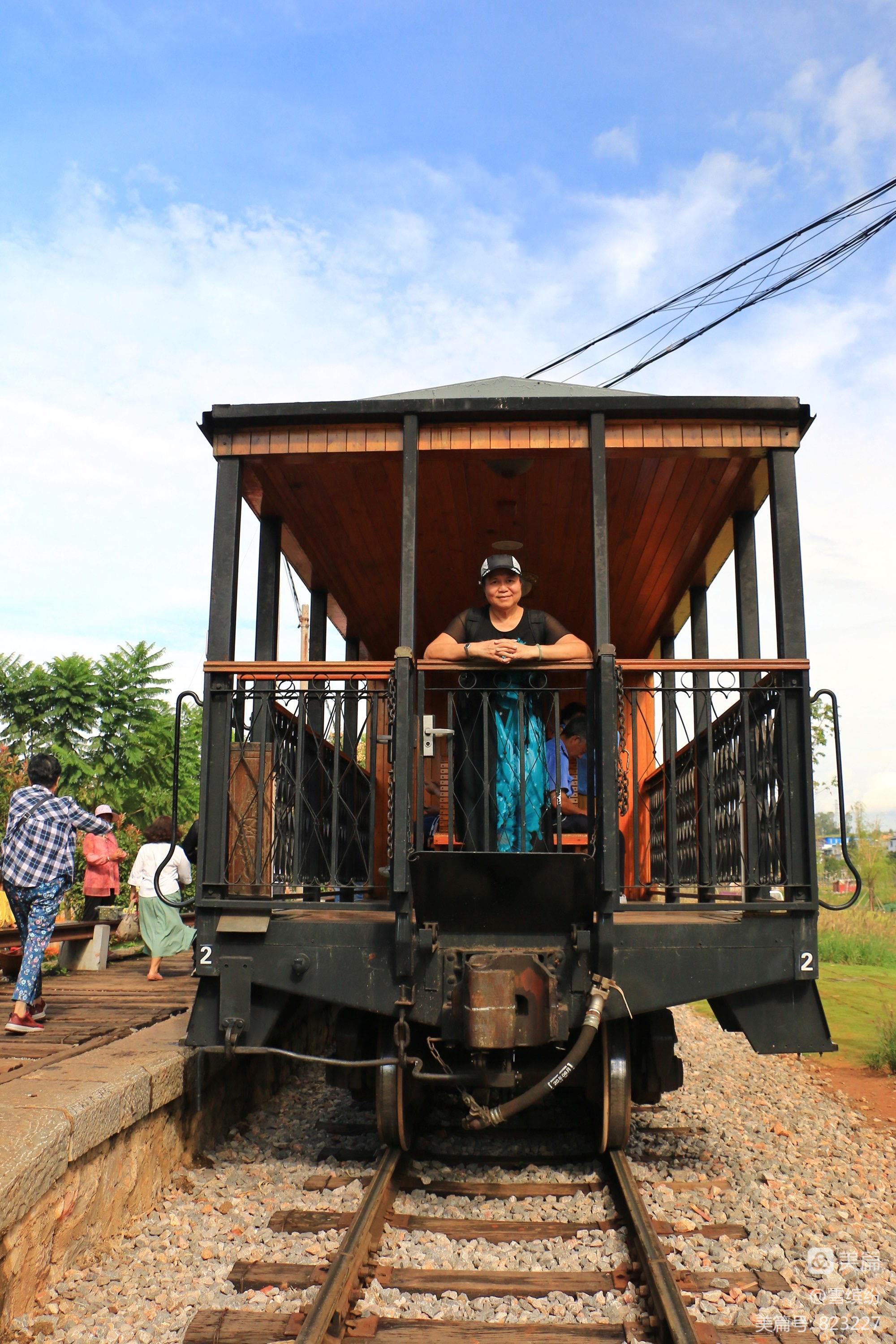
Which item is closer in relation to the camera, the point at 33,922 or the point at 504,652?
the point at 504,652

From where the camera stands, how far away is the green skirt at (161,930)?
8594 millimetres

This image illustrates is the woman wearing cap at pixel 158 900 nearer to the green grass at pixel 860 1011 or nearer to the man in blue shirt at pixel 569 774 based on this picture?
the man in blue shirt at pixel 569 774

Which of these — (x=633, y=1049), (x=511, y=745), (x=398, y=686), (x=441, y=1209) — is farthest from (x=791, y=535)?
(x=441, y=1209)

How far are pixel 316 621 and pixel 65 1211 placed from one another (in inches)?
181

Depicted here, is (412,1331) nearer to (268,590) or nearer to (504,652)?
(504,652)

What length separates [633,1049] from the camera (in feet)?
16.0

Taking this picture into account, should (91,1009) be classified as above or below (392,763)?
below

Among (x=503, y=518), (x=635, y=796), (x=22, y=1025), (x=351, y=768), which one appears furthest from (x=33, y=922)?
(x=503, y=518)

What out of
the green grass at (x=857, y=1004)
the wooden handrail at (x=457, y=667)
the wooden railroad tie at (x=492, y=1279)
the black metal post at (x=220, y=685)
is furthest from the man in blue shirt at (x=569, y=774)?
the green grass at (x=857, y=1004)

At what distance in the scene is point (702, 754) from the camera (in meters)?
5.89

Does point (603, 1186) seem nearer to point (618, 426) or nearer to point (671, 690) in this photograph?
point (671, 690)

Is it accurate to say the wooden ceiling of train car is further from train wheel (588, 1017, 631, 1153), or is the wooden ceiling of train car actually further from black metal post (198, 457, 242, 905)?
train wheel (588, 1017, 631, 1153)

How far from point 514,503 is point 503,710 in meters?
2.08

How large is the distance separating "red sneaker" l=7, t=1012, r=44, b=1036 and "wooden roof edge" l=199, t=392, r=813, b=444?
3198mm
